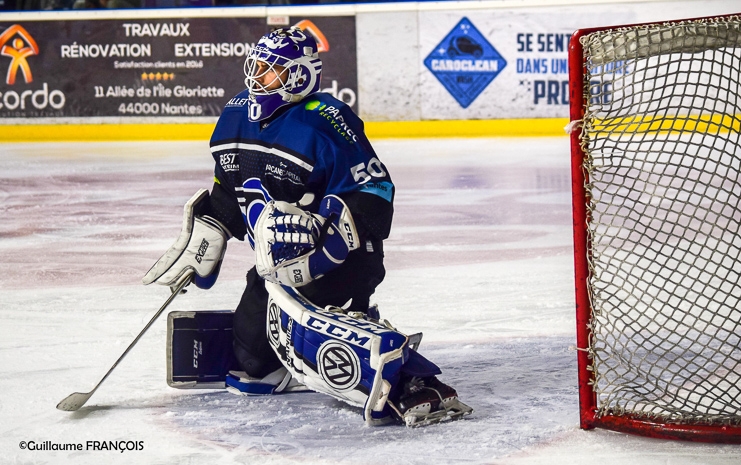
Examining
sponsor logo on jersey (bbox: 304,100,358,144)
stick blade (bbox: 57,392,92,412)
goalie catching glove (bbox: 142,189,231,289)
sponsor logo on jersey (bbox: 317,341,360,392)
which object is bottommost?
stick blade (bbox: 57,392,92,412)

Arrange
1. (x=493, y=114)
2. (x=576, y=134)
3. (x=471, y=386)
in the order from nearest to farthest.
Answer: (x=576, y=134) < (x=471, y=386) < (x=493, y=114)

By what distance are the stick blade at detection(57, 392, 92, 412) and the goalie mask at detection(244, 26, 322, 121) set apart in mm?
726

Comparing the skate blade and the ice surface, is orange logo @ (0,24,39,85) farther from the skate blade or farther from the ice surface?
the skate blade

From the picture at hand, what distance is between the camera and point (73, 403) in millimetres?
2316

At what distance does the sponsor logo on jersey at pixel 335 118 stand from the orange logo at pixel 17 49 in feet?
23.4

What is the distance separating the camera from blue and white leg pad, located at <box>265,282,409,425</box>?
2.13 m

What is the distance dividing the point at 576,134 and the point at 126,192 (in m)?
4.29

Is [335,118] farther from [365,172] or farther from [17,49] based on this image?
[17,49]

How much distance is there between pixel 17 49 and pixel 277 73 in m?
7.20

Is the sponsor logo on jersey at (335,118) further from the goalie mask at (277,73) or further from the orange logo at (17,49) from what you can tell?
the orange logo at (17,49)

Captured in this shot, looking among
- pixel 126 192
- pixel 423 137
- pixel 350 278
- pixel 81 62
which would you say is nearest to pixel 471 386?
pixel 350 278

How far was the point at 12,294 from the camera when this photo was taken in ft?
11.7

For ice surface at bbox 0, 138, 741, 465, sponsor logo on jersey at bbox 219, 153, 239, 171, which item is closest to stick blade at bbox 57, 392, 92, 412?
ice surface at bbox 0, 138, 741, 465

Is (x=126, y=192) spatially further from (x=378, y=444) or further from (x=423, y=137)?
(x=378, y=444)
